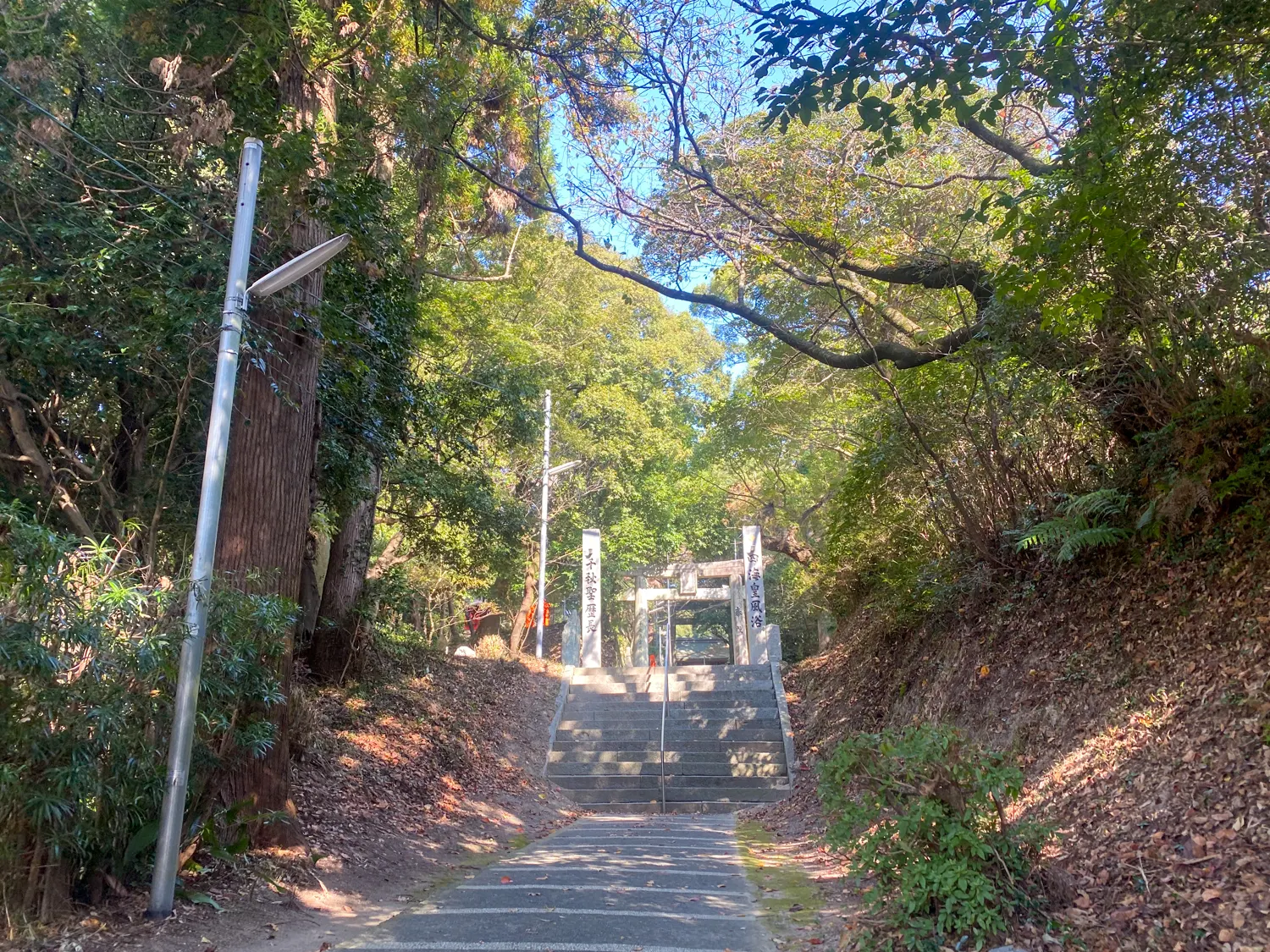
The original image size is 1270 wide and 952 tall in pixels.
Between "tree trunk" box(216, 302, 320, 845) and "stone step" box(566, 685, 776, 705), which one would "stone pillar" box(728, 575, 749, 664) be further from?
"tree trunk" box(216, 302, 320, 845)

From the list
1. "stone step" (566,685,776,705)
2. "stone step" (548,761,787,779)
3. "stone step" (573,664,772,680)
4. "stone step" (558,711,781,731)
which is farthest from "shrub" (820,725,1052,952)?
"stone step" (573,664,772,680)

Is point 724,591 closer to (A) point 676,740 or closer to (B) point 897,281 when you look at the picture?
(A) point 676,740

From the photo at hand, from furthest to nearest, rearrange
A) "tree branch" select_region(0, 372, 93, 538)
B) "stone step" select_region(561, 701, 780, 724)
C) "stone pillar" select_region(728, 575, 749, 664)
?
"stone pillar" select_region(728, 575, 749, 664)
"stone step" select_region(561, 701, 780, 724)
"tree branch" select_region(0, 372, 93, 538)

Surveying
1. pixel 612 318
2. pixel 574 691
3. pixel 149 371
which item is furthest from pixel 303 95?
pixel 612 318

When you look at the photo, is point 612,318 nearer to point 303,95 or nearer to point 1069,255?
point 303,95

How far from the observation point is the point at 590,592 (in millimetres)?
20438

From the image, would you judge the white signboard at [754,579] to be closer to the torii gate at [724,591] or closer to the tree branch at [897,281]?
the torii gate at [724,591]

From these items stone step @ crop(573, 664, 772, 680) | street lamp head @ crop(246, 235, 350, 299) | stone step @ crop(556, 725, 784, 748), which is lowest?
stone step @ crop(556, 725, 784, 748)

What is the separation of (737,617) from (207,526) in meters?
19.5

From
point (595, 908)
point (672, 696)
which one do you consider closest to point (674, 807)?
point (672, 696)

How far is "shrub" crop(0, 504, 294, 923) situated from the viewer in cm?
411

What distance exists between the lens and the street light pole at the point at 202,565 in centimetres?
482

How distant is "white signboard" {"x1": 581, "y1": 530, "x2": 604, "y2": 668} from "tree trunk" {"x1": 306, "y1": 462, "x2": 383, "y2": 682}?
8.81 m

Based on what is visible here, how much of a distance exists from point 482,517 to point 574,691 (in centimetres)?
503
